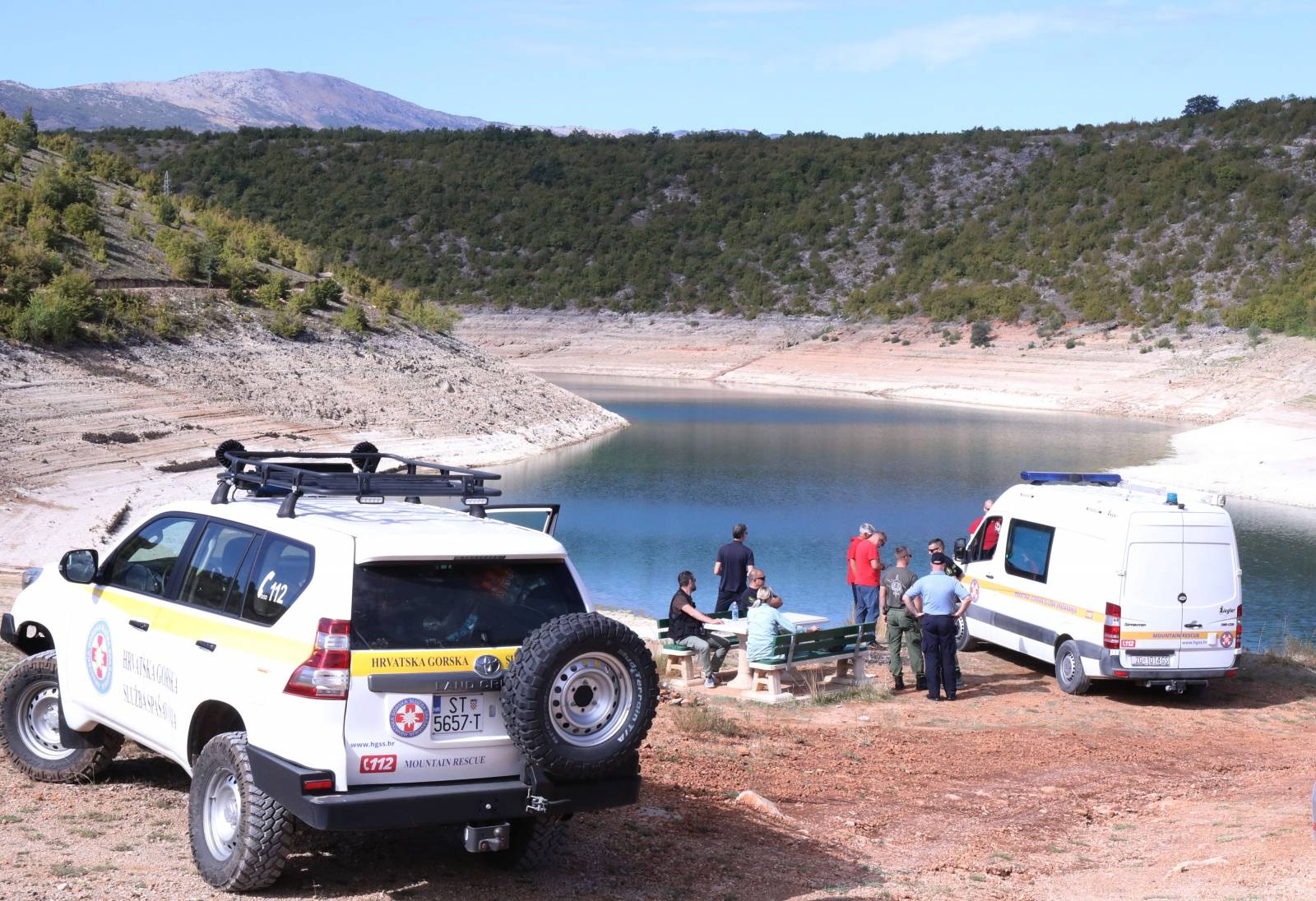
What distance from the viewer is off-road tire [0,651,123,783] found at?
23.8ft

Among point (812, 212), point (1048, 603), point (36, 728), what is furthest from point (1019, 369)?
point (36, 728)

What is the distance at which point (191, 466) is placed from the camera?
27422mm

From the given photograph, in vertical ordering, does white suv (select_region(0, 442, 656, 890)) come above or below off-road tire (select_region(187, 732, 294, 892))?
above

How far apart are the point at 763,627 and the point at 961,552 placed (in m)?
3.81

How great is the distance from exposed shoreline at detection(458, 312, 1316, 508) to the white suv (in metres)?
31.0

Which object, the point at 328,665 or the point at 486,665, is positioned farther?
the point at 486,665

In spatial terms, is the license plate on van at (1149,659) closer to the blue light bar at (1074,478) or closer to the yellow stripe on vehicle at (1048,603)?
the yellow stripe on vehicle at (1048,603)

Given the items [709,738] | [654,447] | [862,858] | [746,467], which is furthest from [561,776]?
[654,447]

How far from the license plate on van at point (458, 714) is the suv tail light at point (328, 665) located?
38 cm

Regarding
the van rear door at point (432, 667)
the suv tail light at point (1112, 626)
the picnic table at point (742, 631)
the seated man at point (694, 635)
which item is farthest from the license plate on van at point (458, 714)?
the suv tail light at point (1112, 626)

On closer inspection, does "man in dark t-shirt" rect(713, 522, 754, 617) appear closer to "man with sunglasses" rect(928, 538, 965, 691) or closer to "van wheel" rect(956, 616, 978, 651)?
"man with sunglasses" rect(928, 538, 965, 691)

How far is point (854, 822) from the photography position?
7.94 meters

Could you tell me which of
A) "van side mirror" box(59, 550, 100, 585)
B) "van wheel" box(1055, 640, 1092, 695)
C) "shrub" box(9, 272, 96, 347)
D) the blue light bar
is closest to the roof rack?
"van side mirror" box(59, 550, 100, 585)

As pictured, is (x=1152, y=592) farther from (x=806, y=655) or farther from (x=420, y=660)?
(x=420, y=660)
